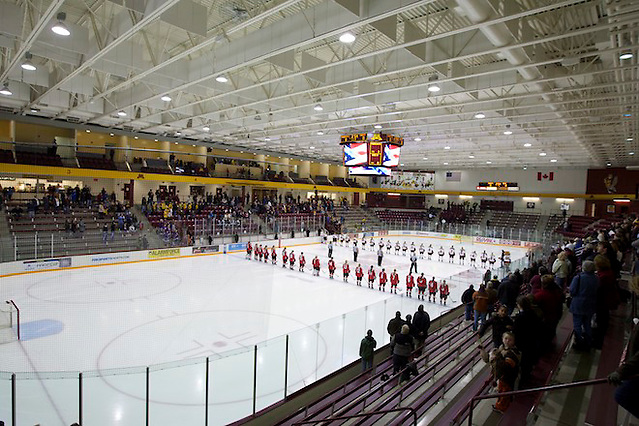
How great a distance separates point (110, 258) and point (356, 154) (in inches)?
536

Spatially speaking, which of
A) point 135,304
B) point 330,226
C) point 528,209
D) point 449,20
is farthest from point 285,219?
point 528,209

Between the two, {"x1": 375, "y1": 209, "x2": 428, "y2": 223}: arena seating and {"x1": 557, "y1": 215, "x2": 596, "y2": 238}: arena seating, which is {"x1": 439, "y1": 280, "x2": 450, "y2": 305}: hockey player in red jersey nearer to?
{"x1": 557, "y1": 215, "x2": 596, "y2": 238}: arena seating

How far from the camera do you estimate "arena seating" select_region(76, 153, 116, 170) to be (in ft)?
78.2

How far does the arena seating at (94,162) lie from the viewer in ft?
78.2

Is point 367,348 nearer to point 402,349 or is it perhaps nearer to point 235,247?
point 402,349

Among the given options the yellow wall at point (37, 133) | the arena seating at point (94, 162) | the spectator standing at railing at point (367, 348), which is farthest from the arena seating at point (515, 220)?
the yellow wall at point (37, 133)

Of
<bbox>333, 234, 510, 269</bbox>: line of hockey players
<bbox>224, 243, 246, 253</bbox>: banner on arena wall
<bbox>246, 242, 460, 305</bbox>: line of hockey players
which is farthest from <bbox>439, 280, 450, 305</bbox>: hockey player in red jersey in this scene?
<bbox>224, 243, 246, 253</bbox>: banner on arena wall

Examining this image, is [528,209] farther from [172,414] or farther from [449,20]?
[172,414]

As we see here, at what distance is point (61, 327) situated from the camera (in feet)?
32.8

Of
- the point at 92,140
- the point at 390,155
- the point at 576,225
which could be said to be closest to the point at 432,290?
the point at 390,155

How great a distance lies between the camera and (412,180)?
43.6 m

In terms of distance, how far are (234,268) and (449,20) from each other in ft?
49.3

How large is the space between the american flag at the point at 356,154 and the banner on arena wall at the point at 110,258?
1270 centimetres

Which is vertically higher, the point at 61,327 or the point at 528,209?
the point at 528,209
